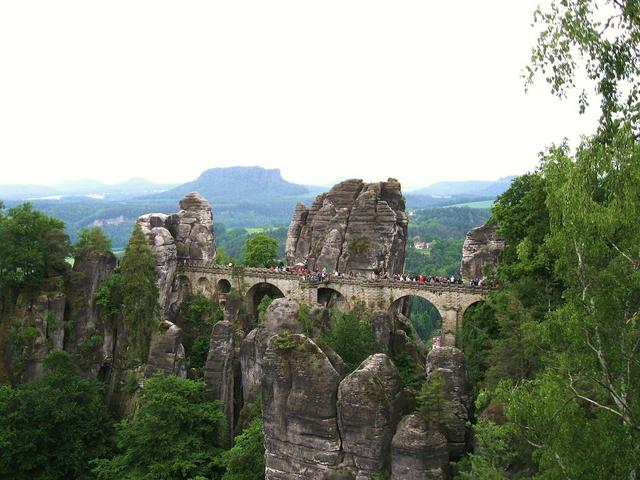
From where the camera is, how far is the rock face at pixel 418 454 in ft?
74.6

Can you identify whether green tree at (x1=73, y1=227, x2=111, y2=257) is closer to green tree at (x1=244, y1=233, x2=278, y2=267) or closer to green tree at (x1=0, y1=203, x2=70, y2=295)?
green tree at (x1=0, y1=203, x2=70, y2=295)

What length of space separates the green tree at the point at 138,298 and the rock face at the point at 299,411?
21.1 meters

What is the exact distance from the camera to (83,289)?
4622cm

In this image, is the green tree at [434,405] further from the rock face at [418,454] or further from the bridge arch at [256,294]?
the bridge arch at [256,294]

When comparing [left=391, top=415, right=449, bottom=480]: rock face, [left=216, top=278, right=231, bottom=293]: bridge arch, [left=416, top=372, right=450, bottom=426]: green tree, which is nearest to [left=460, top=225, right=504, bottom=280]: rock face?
[left=216, top=278, right=231, bottom=293]: bridge arch

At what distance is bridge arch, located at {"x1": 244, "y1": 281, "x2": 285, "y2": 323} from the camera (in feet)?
161

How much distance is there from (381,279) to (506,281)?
Answer: 10.9 m

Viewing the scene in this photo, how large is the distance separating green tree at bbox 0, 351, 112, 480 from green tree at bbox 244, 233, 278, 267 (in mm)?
20523

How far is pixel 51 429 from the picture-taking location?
123ft

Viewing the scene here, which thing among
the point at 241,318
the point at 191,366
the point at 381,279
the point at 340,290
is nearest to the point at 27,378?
the point at 191,366

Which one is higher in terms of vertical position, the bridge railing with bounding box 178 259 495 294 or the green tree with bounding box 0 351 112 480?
the bridge railing with bounding box 178 259 495 294

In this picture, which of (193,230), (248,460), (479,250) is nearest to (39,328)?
(193,230)

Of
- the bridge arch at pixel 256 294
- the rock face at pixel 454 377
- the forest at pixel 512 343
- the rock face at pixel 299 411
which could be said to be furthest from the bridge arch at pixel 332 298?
the rock face at pixel 299 411

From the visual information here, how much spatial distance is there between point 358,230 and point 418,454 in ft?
85.4
